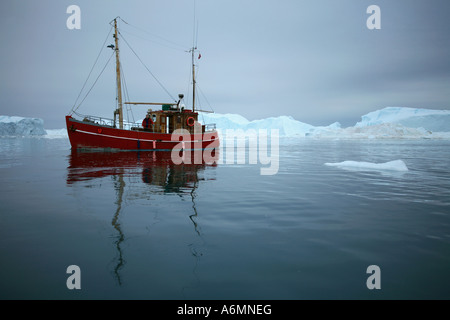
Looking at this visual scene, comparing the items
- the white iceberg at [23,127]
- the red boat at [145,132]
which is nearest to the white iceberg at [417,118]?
the red boat at [145,132]

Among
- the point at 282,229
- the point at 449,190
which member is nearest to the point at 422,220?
the point at 282,229

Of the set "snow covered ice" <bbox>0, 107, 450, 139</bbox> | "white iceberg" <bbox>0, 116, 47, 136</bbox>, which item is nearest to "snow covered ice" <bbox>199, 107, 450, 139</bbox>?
"snow covered ice" <bbox>0, 107, 450, 139</bbox>

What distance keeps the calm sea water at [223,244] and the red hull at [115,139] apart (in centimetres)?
1901

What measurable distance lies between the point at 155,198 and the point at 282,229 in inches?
174

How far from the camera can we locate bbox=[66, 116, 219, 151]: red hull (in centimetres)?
2600

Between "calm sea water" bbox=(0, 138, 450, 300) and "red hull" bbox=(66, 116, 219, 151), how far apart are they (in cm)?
1901

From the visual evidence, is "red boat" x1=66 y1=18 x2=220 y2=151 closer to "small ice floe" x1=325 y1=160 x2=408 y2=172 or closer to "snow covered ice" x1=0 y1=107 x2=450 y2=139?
"small ice floe" x1=325 y1=160 x2=408 y2=172

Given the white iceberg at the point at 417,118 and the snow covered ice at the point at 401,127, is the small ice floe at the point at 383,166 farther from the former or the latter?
the white iceberg at the point at 417,118

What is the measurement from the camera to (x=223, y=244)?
4598mm

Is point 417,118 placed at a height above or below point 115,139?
above

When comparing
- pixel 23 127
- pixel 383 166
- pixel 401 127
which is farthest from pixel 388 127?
pixel 23 127

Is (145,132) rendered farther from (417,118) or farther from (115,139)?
(417,118)

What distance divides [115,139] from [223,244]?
25952mm

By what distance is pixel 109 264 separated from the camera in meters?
3.85
